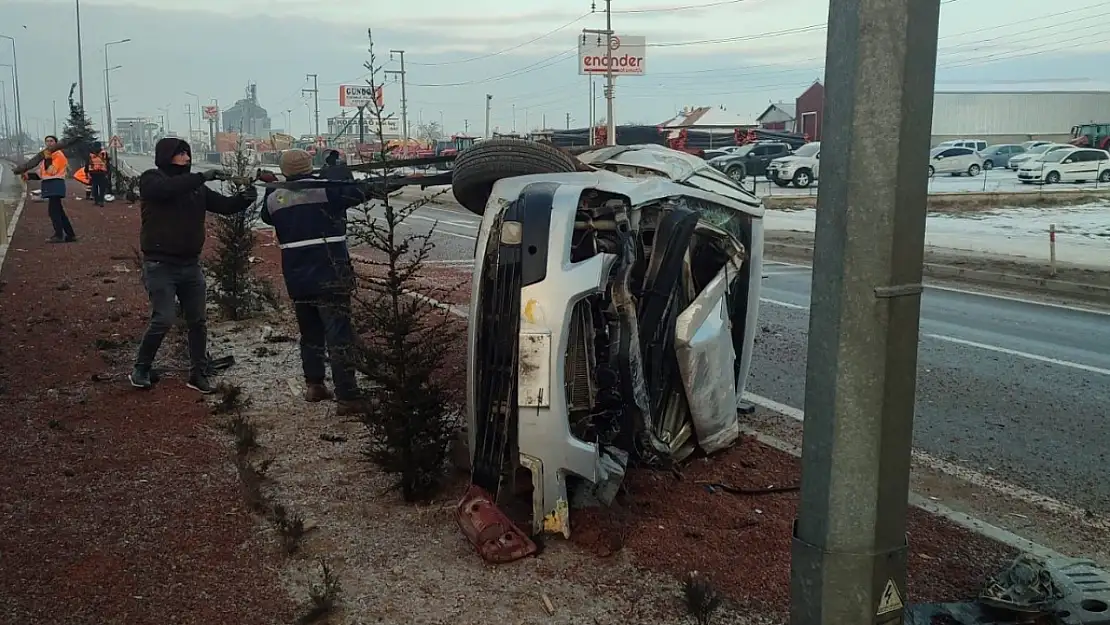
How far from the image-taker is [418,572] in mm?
3945

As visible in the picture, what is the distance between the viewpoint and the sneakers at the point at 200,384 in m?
6.71

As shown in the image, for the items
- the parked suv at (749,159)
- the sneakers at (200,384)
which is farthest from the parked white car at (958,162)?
the sneakers at (200,384)

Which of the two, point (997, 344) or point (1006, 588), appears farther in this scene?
point (997, 344)

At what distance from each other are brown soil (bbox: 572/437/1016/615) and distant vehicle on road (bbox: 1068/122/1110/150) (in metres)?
50.3

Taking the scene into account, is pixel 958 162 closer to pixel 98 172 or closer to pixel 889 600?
pixel 98 172

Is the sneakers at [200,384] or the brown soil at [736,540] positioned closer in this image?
the brown soil at [736,540]

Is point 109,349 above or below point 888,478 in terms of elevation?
below

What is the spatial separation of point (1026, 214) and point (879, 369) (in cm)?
2473

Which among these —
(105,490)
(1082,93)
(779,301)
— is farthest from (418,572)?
(1082,93)

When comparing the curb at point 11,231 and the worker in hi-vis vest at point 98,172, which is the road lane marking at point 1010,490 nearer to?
the curb at point 11,231

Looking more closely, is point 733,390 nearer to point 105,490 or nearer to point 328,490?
point 328,490

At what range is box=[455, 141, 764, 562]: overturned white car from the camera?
12.8 feet

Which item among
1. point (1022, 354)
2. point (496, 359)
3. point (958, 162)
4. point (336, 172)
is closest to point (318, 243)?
point (336, 172)

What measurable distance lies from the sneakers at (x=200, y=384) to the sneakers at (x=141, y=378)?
0.27 metres
